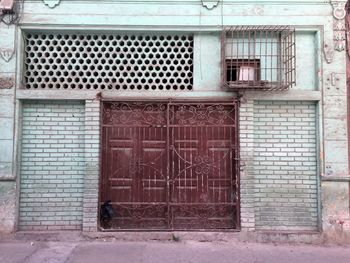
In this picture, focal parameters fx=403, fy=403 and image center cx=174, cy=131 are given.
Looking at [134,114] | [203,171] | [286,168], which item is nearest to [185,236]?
[203,171]

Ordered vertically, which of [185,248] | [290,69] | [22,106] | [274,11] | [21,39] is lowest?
[185,248]

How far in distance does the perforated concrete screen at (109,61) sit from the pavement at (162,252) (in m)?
2.44

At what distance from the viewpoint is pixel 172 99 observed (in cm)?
638

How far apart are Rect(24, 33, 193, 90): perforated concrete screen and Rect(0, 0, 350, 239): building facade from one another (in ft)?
0.12

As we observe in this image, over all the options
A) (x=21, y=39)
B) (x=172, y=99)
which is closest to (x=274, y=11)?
(x=172, y=99)

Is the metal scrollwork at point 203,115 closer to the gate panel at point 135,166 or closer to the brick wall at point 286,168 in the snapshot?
the gate panel at point 135,166

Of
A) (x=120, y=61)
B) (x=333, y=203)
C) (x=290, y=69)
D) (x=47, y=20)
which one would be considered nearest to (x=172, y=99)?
(x=120, y=61)

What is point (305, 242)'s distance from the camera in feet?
20.3

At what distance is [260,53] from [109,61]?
243cm

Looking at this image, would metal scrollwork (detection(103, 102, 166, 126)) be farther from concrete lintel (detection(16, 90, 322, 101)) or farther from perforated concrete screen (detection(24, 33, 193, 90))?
perforated concrete screen (detection(24, 33, 193, 90))

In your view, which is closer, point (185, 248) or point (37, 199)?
point (185, 248)

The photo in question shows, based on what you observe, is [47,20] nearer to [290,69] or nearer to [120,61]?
[120,61]

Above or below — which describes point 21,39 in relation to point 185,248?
above

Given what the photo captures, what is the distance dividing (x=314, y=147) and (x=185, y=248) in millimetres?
2566
